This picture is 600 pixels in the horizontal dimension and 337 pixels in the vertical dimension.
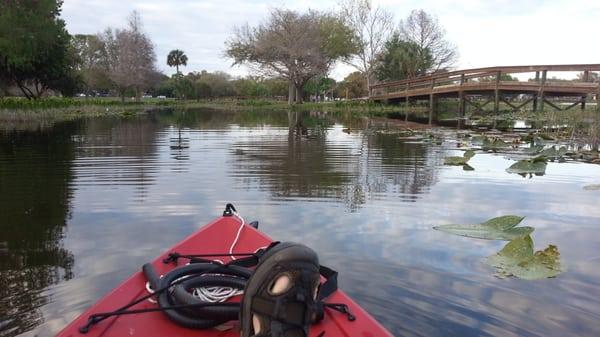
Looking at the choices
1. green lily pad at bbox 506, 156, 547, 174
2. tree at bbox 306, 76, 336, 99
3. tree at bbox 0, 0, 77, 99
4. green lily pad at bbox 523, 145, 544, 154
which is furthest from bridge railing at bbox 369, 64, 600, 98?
tree at bbox 0, 0, 77, 99

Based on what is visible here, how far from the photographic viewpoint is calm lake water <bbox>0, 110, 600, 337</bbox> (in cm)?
316

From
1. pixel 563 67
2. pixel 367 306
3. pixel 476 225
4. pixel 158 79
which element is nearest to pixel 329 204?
pixel 476 225

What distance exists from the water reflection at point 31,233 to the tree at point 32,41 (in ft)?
50.8

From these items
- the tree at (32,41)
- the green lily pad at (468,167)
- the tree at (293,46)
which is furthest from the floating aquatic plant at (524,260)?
the tree at (293,46)

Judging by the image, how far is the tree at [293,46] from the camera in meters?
37.7

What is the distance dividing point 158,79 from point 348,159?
46132 mm

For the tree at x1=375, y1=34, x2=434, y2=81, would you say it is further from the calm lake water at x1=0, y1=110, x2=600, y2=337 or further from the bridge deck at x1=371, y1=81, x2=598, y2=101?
the calm lake water at x1=0, y1=110, x2=600, y2=337

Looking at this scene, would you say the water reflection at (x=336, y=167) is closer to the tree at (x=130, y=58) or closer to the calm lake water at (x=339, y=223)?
the calm lake water at (x=339, y=223)

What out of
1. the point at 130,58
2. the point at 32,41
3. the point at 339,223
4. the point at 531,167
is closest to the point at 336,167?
the point at 531,167

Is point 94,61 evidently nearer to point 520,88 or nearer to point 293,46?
point 293,46

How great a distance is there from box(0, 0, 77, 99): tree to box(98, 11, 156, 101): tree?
1650 centimetres

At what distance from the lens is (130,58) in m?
46.2

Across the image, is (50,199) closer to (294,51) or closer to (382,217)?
(382,217)

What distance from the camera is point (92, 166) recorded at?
344 inches
